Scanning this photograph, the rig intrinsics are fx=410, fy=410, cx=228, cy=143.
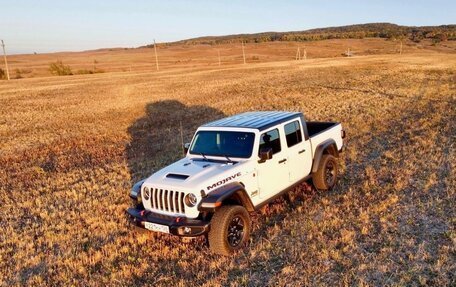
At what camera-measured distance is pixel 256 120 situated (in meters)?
8.59

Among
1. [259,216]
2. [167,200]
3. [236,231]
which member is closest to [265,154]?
[236,231]

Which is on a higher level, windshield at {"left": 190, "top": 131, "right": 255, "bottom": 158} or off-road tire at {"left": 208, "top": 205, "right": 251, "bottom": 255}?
windshield at {"left": 190, "top": 131, "right": 255, "bottom": 158}

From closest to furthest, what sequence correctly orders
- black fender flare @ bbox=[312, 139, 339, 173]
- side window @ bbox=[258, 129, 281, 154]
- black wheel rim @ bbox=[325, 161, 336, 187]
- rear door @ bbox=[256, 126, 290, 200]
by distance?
rear door @ bbox=[256, 126, 290, 200]
side window @ bbox=[258, 129, 281, 154]
black fender flare @ bbox=[312, 139, 339, 173]
black wheel rim @ bbox=[325, 161, 336, 187]

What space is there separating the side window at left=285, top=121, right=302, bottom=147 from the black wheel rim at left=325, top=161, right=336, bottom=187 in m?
1.38

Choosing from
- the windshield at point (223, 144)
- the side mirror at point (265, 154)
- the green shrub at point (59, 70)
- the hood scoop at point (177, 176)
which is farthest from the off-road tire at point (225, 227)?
the green shrub at point (59, 70)

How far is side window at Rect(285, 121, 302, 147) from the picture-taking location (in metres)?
8.62

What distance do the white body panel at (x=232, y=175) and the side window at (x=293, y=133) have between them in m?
0.08

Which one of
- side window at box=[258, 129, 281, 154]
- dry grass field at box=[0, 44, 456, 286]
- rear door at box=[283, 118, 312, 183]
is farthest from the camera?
rear door at box=[283, 118, 312, 183]

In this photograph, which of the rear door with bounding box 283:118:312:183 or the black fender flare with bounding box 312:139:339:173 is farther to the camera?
the black fender flare with bounding box 312:139:339:173

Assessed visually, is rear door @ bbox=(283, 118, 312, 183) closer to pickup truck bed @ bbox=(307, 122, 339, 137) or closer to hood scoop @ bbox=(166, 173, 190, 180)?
pickup truck bed @ bbox=(307, 122, 339, 137)

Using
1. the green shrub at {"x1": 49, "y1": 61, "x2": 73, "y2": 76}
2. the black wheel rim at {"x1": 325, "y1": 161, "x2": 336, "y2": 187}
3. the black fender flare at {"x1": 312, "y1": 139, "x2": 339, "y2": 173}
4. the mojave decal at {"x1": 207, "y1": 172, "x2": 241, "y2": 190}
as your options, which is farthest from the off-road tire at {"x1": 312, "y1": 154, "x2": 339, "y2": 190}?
the green shrub at {"x1": 49, "y1": 61, "x2": 73, "y2": 76}


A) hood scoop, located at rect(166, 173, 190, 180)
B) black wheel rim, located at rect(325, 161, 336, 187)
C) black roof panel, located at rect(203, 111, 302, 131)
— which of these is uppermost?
black roof panel, located at rect(203, 111, 302, 131)

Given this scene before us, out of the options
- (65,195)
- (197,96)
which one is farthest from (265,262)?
(197,96)

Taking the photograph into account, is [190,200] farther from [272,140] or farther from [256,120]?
[256,120]
